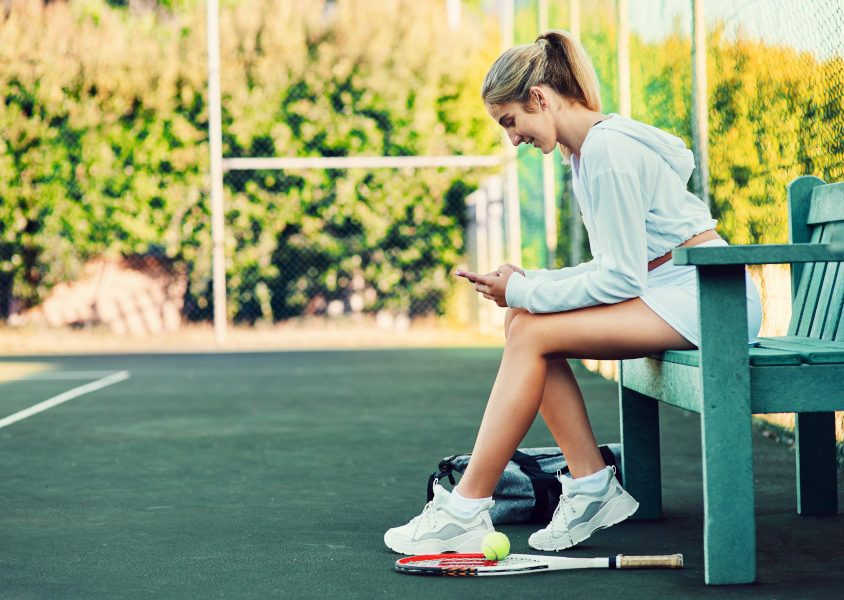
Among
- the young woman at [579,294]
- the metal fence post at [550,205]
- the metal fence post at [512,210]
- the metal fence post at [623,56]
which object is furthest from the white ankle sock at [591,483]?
the metal fence post at [512,210]

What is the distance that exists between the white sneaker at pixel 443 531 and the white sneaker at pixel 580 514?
0.16 m

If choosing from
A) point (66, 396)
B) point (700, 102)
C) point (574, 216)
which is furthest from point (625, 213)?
point (574, 216)

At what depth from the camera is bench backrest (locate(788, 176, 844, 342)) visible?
7.94 feet

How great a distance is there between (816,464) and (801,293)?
0.47 meters

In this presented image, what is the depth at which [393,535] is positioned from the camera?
2.37 m

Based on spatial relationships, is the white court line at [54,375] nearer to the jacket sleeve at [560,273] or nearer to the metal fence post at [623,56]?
the metal fence post at [623,56]

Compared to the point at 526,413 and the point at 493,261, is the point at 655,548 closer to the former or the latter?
the point at 526,413

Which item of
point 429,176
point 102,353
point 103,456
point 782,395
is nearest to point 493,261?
point 429,176

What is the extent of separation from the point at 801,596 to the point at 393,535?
0.94 m

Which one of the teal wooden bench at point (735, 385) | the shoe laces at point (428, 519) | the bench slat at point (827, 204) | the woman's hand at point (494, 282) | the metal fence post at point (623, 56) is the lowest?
the shoe laces at point (428, 519)

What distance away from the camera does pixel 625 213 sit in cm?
210

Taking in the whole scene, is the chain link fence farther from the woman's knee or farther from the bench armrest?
the bench armrest

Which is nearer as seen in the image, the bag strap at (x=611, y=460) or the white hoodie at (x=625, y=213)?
the white hoodie at (x=625, y=213)

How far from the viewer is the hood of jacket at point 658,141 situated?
2176 mm
